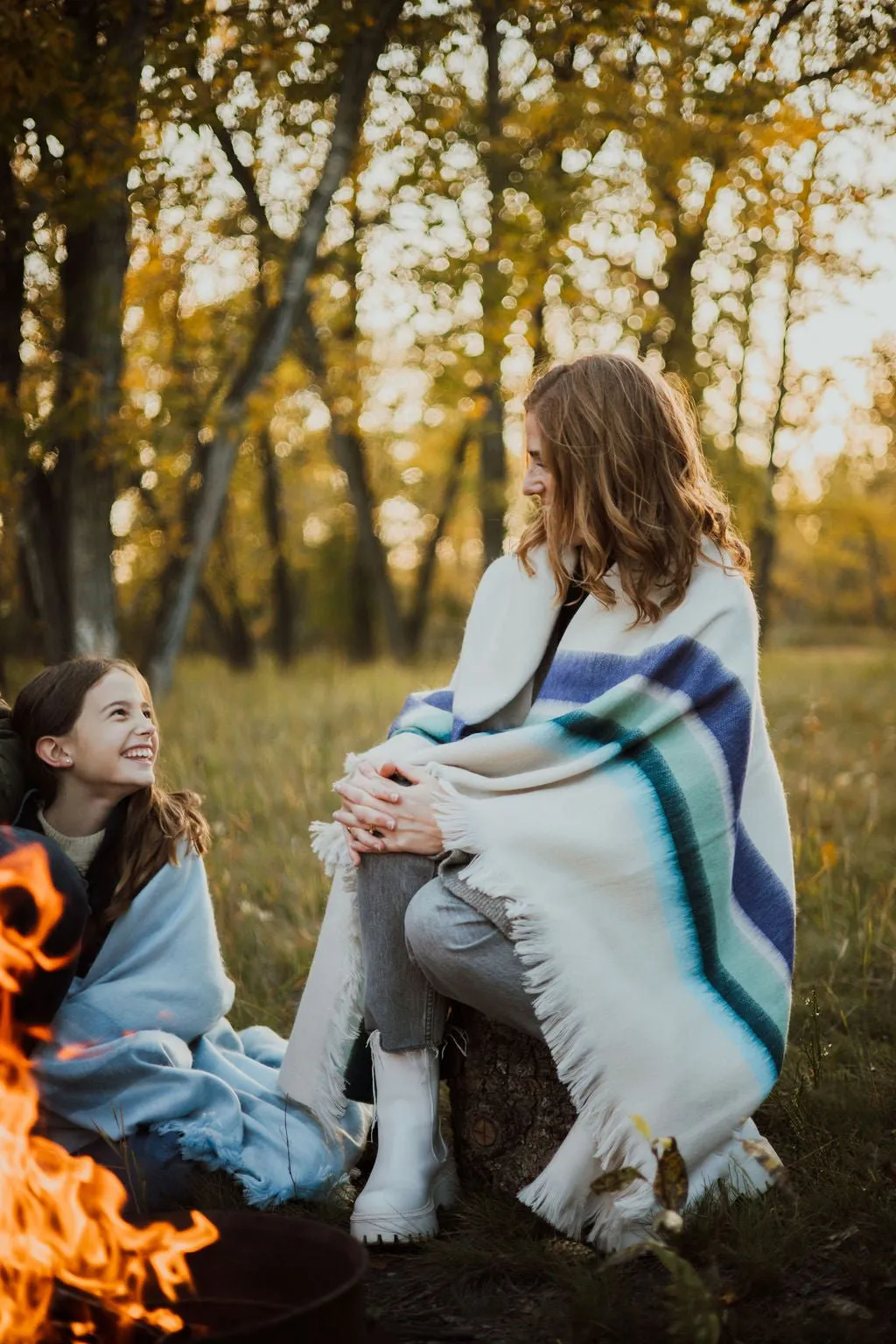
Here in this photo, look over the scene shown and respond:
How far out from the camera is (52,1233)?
1905mm

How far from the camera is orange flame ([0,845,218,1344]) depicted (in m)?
1.82

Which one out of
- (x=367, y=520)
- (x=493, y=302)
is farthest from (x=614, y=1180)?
(x=367, y=520)

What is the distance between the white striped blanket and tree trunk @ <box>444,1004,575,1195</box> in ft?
0.54

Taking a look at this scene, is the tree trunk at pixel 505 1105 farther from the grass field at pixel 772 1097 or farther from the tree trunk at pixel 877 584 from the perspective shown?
the tree trunk at pixel 877 584

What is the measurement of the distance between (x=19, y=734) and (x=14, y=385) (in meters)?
2.74

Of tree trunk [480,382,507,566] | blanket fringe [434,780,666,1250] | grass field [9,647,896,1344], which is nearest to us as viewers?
grass field [9,647,896,1344]

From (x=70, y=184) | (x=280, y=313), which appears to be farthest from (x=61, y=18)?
(x=280, y=313)

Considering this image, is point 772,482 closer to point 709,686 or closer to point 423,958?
point 709,686

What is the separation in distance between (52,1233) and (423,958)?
0.83m

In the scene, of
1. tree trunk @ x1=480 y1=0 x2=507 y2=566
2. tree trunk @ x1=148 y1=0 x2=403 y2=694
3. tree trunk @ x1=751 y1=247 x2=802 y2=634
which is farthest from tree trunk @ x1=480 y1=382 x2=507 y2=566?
tree trunk @ x1=148 y1=0 x2=403 y2=694

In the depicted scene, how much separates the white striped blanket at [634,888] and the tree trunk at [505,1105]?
6.5 inches

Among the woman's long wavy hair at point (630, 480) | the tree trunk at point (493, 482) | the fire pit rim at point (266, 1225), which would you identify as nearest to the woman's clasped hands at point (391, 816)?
the woman's long wavy hair at point (630, 480)

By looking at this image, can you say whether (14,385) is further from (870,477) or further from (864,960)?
(870,477)

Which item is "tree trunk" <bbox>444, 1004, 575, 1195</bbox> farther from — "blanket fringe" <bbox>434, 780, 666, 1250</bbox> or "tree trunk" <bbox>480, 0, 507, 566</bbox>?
"tree trunk" <bbox>480, 0, 507, 566</bbox>
